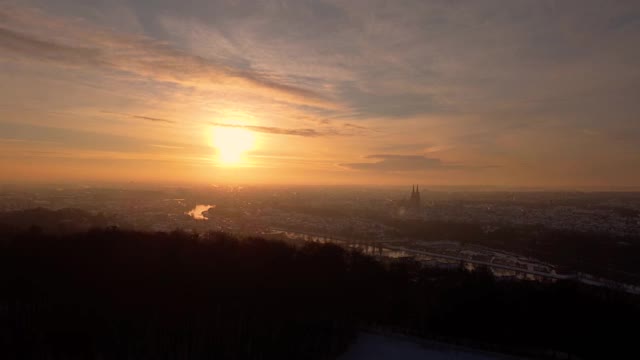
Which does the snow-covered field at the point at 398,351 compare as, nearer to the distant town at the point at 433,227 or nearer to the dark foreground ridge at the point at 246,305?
the dark foreground ridge at the point at 246,305

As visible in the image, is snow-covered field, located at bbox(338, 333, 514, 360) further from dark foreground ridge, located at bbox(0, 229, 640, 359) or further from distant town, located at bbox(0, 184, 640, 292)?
distant town, located at bbox(0, 184, 640, 292)

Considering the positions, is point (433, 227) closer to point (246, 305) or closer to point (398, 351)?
point (398, 351)

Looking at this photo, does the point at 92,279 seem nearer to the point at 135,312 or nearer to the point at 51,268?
the point at 51,268

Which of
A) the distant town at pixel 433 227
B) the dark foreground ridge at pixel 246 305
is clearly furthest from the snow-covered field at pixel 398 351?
the distant town at pixel 433 227

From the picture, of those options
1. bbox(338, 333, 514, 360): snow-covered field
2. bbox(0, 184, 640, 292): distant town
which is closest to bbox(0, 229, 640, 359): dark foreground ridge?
bbox(338, 333, 514, 360): snow-covered field

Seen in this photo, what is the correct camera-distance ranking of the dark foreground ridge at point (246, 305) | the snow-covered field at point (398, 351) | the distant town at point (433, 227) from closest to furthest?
the dark foreground ridge at point (246, 305)
the snow-covered field at point (398, 351)
the distant town at point (433, 227)

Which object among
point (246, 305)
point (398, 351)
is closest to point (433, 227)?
point (398, 351)

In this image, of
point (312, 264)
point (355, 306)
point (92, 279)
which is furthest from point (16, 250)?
point (355, 306)

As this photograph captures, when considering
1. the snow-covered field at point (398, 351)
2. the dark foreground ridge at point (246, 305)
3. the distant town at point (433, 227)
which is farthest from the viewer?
the distant town at point (433, 227)
